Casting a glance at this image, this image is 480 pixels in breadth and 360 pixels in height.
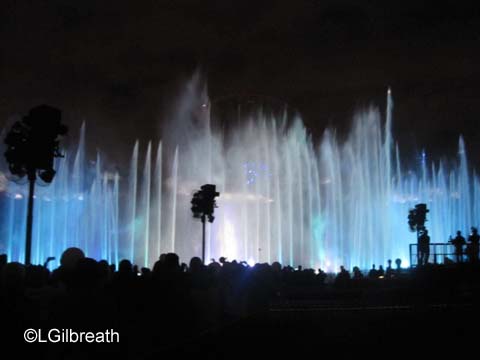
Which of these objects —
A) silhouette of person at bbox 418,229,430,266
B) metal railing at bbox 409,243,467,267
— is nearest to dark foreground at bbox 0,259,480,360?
metal railing at bbox 409,243,467,267

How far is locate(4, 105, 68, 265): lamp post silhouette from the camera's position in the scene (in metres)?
14.2

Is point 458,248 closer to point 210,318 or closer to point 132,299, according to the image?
point 210,318

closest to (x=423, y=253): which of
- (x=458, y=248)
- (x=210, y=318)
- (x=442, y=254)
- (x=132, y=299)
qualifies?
(x=442, y=254)

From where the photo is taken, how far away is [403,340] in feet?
30.3

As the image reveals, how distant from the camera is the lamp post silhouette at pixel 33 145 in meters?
14.2

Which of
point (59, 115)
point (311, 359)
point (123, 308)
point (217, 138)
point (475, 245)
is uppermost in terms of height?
point (217, 138)

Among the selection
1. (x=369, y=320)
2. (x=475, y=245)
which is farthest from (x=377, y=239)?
(x=369, y=320)

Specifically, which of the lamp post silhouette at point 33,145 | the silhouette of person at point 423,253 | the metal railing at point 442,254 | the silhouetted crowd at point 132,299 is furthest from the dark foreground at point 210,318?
the silhouette of person at point 423,253

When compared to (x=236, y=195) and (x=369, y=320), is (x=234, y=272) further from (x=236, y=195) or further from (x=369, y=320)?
(x=236, y=195)

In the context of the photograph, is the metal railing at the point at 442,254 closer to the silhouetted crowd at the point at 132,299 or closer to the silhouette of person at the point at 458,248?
the silhouette of person at the point at 458,248

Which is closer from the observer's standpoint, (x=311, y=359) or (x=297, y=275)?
(x=311, y=359)

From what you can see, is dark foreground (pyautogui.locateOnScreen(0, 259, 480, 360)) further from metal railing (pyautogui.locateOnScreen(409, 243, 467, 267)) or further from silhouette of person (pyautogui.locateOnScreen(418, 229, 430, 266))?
silhouette of person (pyautogui.locateOnScreen(418, 229, 430, 266))

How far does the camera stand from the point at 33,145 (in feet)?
47.4

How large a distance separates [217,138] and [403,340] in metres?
37.7
